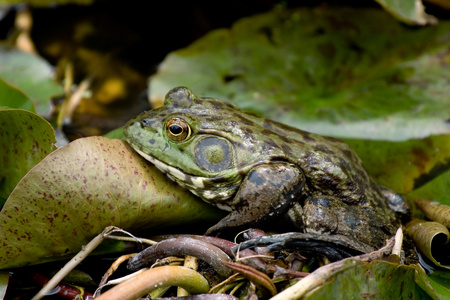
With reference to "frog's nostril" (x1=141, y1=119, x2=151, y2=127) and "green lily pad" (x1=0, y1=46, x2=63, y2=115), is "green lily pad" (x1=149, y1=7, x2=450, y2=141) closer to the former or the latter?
"green lily pad" (x1=0, y1=46, x2=63, y2=115)

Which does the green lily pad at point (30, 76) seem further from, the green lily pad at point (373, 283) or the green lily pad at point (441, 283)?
the green lily pad at point (441, 283)

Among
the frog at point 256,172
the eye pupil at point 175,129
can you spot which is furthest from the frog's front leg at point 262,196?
the eye pupil at point 175,129

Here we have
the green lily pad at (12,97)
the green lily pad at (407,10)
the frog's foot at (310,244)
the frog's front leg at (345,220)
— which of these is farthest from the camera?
the green lily pad at (407,10)

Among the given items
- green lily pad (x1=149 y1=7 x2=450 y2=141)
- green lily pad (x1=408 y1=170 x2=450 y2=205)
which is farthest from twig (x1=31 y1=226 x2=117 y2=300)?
green lily pad (x1=408 y1=170 x2=450 y2=205)

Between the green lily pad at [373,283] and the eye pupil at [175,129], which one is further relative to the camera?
the eye pupil at [175,129]

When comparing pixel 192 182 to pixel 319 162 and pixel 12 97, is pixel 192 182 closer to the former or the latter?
pixel 319 162

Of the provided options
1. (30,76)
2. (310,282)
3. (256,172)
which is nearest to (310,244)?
(310,282)
